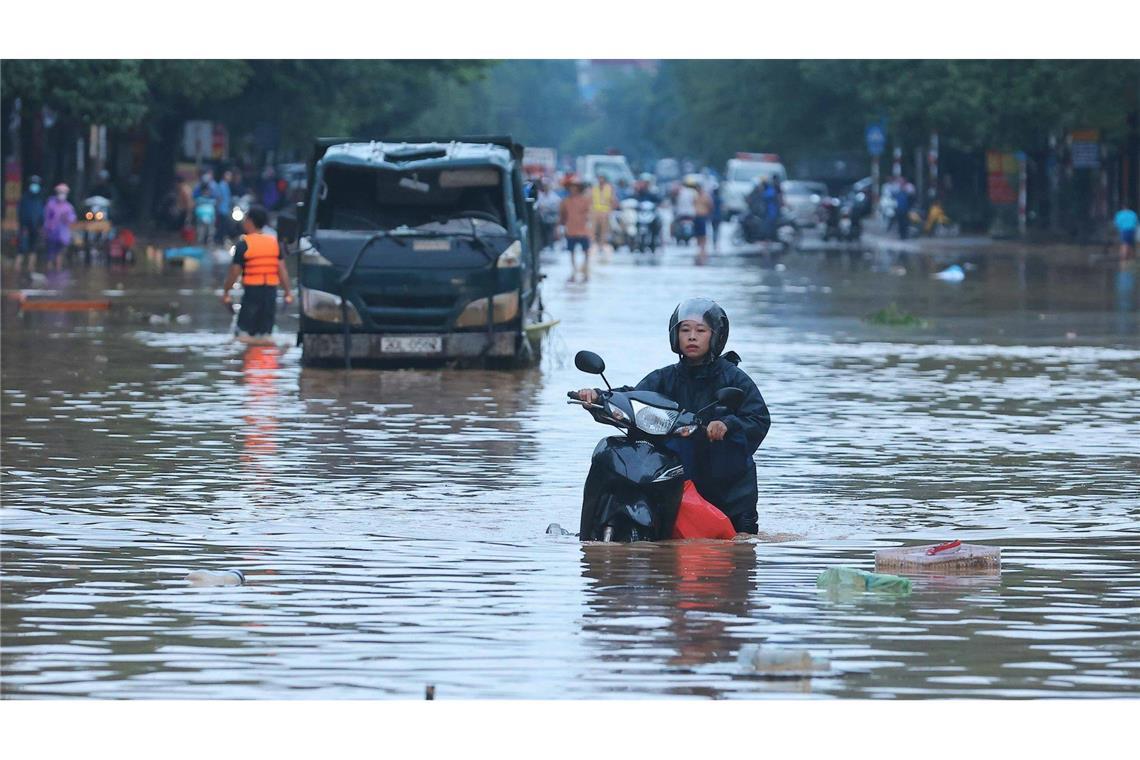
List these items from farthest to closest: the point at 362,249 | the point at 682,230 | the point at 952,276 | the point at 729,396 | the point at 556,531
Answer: the point at 682,230 → the point at 952,276 → the point at 362,249 → the point at 556,531 → the point at 729,396

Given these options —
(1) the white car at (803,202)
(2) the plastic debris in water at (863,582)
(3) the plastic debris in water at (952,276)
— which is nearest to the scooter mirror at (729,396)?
(2) the plastic debris in water at (863,582)

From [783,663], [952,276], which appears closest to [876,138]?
[952,276]

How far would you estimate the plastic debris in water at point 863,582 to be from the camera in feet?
31.4

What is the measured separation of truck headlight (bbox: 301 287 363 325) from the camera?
21.2 metres

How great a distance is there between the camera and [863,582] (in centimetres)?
959

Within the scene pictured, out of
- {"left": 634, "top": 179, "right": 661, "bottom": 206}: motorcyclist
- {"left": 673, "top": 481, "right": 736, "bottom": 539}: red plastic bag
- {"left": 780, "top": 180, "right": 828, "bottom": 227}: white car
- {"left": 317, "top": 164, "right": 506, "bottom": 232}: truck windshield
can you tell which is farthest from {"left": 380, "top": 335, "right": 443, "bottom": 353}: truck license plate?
{"left": 780, "top": 180, "right": 828, "bottom": 227}: white car

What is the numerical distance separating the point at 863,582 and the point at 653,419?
1.38 meters

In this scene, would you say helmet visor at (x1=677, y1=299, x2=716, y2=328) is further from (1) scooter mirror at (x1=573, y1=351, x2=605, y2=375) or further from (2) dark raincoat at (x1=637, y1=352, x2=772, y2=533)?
(1) scooter mirror at (x1=573, y1=351, x2=605, y2=375)

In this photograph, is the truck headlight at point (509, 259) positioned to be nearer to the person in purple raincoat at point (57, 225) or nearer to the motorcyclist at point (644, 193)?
the person in purple raincoat at point (57, 225)

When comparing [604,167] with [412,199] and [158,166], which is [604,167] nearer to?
[158,166]

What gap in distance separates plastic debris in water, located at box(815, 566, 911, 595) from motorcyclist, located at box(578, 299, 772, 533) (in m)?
0.97

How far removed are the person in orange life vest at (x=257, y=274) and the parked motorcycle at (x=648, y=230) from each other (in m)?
28.8

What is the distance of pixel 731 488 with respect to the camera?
1102cm

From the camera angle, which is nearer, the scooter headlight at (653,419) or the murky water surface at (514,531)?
the murky water surface at (514,531)
